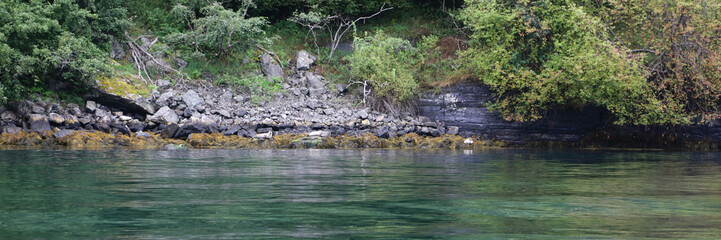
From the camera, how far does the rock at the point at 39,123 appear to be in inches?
708

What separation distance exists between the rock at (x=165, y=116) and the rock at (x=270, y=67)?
473 centimetres

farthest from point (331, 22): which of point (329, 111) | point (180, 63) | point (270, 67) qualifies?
point (180, 63)

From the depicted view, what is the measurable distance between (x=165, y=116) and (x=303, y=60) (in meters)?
6.70

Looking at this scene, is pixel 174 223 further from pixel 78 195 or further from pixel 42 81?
pixel 42 81

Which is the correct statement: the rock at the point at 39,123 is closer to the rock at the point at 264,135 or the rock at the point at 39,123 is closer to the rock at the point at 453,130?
the rock at the point at 264,135

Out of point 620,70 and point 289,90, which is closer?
point 620,70

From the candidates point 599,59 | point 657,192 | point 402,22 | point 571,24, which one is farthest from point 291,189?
point 402,22

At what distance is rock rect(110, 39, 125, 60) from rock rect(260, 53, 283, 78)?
5.12 m

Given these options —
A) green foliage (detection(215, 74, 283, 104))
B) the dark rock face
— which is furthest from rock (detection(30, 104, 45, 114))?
the dark rock face

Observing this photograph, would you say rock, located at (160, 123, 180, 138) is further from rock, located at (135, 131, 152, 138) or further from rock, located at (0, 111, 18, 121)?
rock, located at (0, 111, 18, 121)

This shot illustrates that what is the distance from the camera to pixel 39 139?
16.8 meters

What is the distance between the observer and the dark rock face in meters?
21.2

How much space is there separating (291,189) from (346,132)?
13604 mm

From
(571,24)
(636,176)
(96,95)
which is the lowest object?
(636,176)
